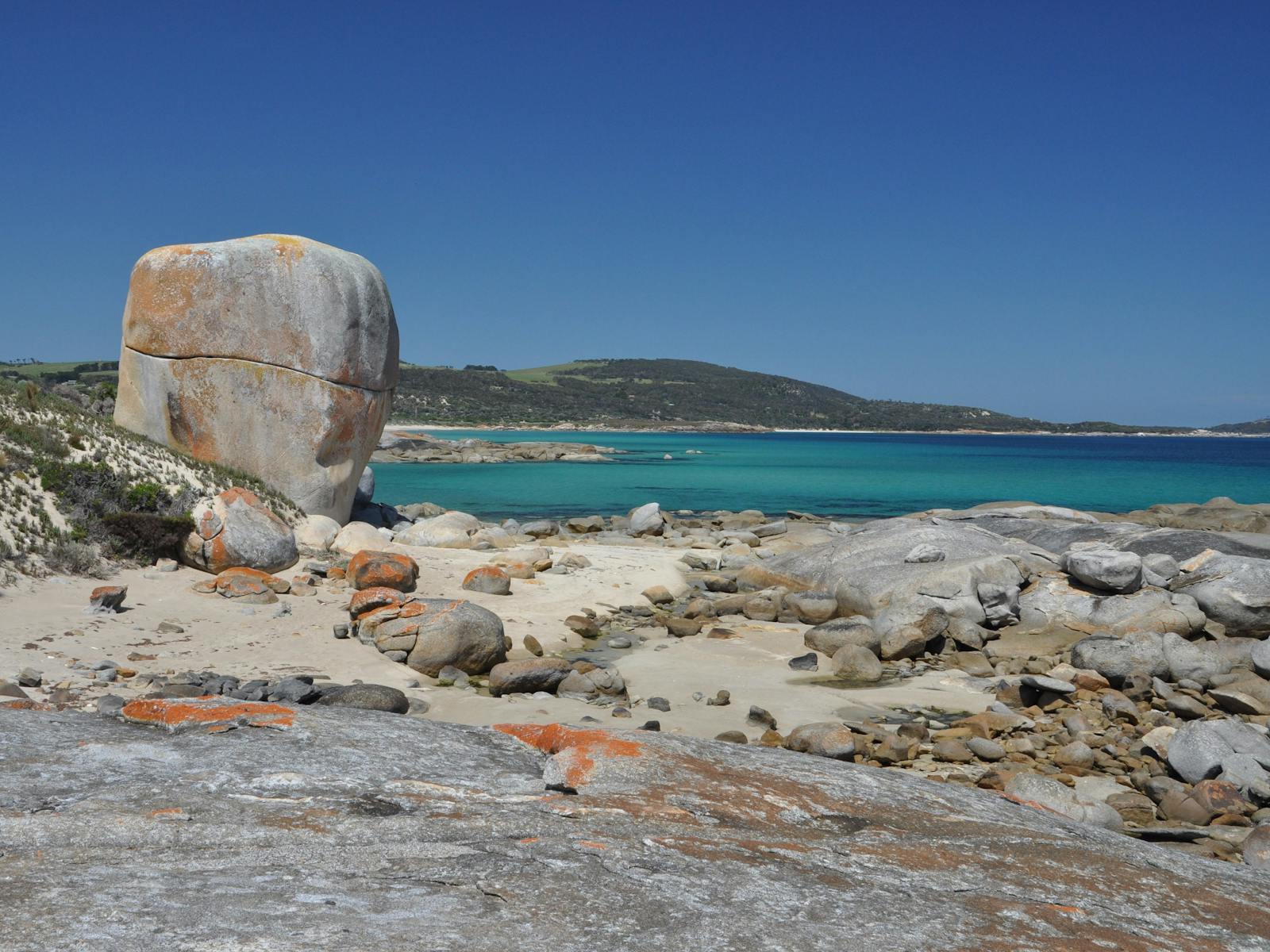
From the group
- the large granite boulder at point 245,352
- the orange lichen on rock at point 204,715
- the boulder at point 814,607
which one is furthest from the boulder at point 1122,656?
the large granite boulder at point 245,352

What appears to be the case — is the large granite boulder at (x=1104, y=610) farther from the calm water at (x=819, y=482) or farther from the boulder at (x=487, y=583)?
the calm water at (x=819, y=482)

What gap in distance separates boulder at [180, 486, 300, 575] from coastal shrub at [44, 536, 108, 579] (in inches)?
62.4

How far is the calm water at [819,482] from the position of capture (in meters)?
41.8

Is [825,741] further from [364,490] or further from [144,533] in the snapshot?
[364,490]

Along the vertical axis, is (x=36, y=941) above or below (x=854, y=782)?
above

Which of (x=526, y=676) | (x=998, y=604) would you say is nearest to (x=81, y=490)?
(x=526, y=676)

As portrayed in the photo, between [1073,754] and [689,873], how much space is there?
7.79m

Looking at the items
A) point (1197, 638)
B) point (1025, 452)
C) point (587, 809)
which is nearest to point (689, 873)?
point (587, 809)

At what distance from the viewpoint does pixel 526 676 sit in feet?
37.5

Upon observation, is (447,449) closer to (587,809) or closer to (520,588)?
(520,588)

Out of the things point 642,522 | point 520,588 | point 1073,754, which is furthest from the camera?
point 642,522

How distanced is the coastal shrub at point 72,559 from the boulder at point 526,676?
22.8 feet

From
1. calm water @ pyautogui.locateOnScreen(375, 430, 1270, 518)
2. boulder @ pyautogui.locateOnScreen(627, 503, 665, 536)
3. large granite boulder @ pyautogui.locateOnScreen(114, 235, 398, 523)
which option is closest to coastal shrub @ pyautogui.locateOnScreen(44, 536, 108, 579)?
large granite boulder @ pyautogui.locateOnScreen(114, 235, 398, 523)

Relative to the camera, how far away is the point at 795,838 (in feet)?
13.7
